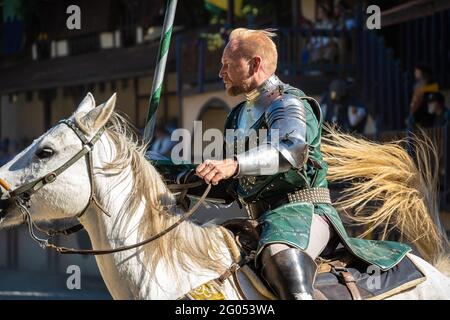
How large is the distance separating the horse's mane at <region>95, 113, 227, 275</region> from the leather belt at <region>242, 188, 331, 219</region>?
0.26 metres

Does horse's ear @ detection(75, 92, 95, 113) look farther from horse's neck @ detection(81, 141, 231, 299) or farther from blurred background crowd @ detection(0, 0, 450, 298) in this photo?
blurred background crowd @ detection(0, 0, 450, 298)

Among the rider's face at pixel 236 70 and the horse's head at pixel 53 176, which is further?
the rider's face at pixel 236 70

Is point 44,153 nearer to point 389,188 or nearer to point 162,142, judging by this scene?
point 389,188

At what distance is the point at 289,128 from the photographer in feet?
15.5

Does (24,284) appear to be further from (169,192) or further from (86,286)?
(169,192)

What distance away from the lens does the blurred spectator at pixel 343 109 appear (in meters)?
12.7

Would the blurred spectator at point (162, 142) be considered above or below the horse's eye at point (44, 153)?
below

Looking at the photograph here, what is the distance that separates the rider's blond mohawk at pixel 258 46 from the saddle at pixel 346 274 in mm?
756

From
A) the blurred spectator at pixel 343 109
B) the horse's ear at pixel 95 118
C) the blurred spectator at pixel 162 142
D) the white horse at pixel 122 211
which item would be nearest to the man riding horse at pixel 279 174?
the white horse at pixel 122 211

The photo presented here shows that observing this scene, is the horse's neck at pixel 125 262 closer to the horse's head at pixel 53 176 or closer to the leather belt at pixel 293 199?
the horse's head at pixel 53 176

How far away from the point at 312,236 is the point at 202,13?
1483 cm

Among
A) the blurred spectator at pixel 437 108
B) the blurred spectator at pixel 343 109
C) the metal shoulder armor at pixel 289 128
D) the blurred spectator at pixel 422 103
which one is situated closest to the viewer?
the metal shoulder armor at pixel 289 128

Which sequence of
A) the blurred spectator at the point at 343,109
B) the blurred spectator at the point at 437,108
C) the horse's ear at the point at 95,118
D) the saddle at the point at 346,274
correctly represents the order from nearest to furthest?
the horse's ear at the point at 95,118 → the saddle at the point at 346,274 → the blurred spectator at the point at 437,108 → the blurred spectator at the point at 343,109

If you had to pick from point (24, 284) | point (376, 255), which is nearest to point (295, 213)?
point (376, 255)
